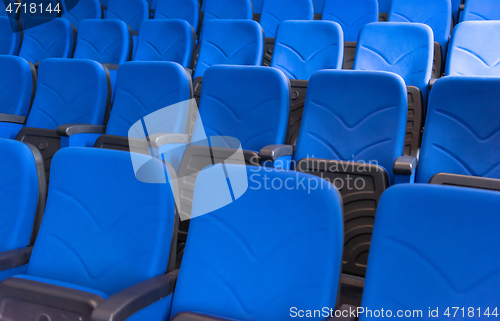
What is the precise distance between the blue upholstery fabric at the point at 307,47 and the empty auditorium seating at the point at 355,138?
1.18ft

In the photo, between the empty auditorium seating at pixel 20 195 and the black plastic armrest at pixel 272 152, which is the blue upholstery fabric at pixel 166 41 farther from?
the empty auditorium seating at pixel 20 195

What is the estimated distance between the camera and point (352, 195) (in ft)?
2.11

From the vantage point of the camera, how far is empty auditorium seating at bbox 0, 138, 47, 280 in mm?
528

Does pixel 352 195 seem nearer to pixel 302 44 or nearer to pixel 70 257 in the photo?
pixel 70 257

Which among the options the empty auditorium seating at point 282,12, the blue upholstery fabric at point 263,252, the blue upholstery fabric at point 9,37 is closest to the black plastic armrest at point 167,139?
the blue upholstery fabric at point 263,252

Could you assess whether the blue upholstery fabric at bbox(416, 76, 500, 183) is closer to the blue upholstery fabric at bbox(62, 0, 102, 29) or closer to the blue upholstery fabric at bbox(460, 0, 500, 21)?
the blue upholstery fabric at bbox(460, 0, 500, 21)

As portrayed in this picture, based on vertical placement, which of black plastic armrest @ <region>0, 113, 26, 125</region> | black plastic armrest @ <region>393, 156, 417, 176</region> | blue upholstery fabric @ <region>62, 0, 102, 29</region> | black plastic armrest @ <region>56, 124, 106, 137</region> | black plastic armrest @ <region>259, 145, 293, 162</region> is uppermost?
blue upholstery fabric @ <region>62, 0, 102, 29</region>

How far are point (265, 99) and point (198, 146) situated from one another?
17cm

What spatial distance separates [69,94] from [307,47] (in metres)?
0.65

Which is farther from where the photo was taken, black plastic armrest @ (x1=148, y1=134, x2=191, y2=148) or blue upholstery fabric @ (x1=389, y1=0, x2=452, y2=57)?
blue upholstery fabric @ (x1=389, y1=0, x2=452, y2=57)

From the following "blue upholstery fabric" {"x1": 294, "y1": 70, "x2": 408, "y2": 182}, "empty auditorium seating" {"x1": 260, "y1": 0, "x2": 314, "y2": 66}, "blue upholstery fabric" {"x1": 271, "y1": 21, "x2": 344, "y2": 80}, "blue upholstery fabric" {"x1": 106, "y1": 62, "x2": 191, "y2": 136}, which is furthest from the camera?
"empty auditorium seating" {"x1": 260, "y1": 0, "x2": 314, "y2": 66}

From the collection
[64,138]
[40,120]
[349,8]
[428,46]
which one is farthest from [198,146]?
[349,8]

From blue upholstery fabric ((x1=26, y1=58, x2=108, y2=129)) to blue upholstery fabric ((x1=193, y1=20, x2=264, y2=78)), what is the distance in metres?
0.33

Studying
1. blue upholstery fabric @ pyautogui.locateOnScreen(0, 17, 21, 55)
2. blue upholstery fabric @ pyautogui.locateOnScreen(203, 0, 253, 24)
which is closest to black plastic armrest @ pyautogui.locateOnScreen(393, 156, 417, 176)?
blue upholstery fabric @ pyautogui.locateOnScreen(203, 0, 253, 24)
